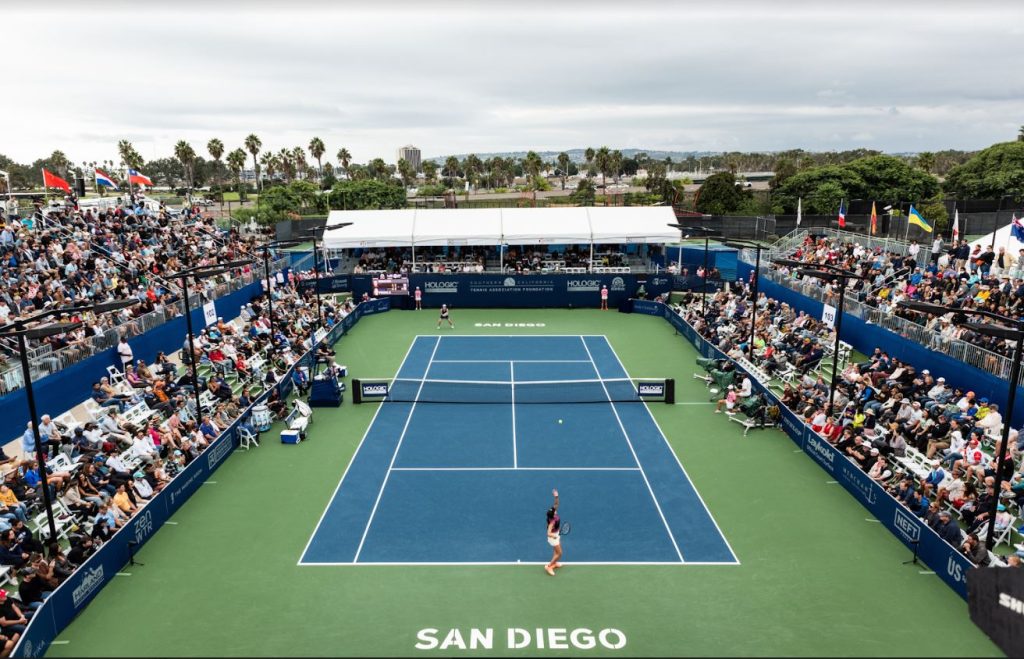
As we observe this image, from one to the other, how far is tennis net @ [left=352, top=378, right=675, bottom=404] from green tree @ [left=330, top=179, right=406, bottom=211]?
68.8m

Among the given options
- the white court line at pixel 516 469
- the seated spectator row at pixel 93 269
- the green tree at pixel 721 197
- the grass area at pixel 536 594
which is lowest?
the grass area at pixel 536 594

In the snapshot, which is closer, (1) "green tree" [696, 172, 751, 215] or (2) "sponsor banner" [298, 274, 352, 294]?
(2) "sponsor banner" [298, 274, 352, 294]

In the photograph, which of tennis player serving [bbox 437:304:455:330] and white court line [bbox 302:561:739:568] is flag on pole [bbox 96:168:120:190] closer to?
tennis player serving [bbox 437:304:455:330]

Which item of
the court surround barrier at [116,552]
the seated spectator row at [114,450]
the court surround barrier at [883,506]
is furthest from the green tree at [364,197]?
the court surround barrier at [883,506]

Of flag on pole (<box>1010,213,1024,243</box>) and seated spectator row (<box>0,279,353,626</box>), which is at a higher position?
flag on pole (<box>1010,213,1024,243</box>)

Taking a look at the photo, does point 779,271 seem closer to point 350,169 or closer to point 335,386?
point 335,386

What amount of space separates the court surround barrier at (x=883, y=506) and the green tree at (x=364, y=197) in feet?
247

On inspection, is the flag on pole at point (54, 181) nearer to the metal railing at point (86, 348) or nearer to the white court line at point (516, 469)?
the metal railing at point (86, 348)

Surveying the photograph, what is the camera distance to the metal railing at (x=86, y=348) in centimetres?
1867

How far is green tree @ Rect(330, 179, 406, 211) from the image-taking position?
89500 mm

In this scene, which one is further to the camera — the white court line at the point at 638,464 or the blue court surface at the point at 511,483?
the white court line at the point at 638,464

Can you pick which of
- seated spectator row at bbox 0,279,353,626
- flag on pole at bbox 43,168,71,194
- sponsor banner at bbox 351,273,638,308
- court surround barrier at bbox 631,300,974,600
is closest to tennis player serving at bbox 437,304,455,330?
sponsor banner at bbox 351,273,638,308

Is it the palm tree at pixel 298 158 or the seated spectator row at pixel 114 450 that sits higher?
the palm tree at pixel 298 158

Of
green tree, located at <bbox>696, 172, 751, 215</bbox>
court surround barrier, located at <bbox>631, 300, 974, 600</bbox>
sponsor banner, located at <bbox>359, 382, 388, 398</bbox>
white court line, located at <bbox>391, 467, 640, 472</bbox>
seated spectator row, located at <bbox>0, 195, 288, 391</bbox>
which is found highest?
green tree, located at <bbox>696, 172, 751, 215</bbox>
